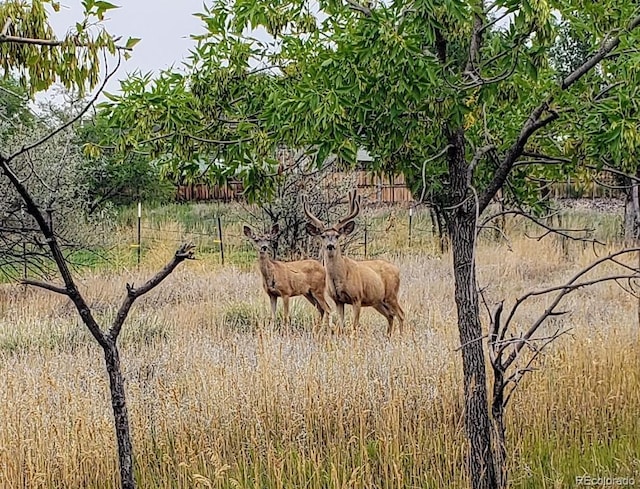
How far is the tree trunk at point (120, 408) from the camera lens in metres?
2.51

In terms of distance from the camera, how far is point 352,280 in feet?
27.2

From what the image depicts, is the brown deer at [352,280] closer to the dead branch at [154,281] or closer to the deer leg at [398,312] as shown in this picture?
the deer leg at [398,312]

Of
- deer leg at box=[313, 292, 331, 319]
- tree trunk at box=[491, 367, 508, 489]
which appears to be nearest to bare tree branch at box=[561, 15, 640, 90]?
tree trunk at box=[491, 367, 508, 489]

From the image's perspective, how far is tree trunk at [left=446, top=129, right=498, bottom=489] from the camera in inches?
138

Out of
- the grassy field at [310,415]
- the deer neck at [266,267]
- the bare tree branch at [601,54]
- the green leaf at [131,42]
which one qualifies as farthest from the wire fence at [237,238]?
the green leaf at [131,42]

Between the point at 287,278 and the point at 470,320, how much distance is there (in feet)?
19.3

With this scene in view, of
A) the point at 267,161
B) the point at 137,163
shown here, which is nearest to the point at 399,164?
the point at 267,161

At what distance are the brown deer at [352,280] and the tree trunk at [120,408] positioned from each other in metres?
5.41

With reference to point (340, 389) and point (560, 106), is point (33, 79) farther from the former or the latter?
point (340, 389)

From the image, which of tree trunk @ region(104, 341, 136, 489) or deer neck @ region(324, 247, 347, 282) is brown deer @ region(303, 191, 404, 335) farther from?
tree trunk @ region(104, 341, 136, 489)

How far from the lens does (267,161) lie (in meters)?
3.37

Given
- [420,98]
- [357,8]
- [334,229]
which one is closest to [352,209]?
[334,229]

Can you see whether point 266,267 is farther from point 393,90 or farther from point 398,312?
point 393,90

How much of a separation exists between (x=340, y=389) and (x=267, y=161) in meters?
1.87
